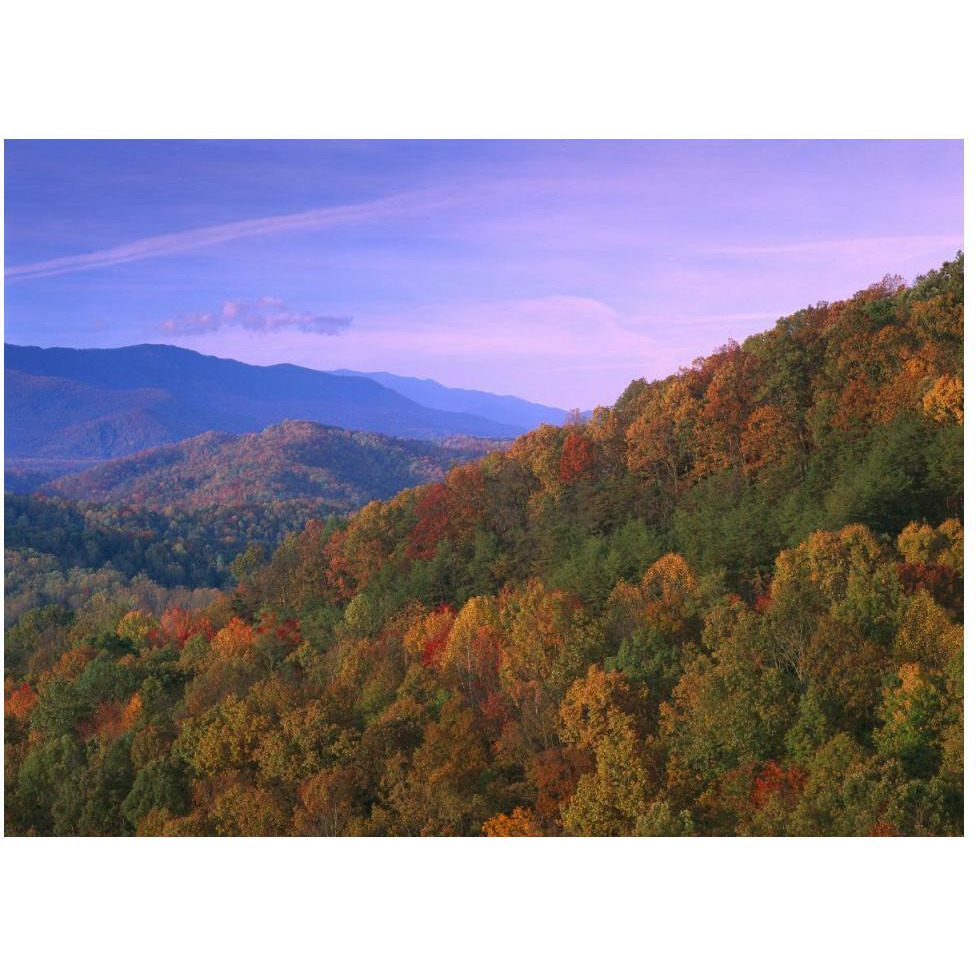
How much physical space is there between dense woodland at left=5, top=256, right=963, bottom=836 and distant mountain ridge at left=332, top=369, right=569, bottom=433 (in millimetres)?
289

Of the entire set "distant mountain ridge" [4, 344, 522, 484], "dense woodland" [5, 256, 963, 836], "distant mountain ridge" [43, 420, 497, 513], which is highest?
"distant mountain ridge" [4, 344, 522, 484]

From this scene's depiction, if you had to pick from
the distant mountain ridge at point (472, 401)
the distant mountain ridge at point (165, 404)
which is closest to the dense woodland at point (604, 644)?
the distant mountain ridge at point (472, 401)

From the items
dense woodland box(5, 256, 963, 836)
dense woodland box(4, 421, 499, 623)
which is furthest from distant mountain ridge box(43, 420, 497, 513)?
dense woodland box(5, 256, 963, 836)

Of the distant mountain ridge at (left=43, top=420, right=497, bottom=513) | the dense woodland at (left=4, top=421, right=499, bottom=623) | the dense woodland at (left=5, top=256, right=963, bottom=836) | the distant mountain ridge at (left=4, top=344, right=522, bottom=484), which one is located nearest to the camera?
the dense woodland at (left=5, top=256, right=963, bottom=836)

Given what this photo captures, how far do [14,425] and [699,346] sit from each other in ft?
29.8

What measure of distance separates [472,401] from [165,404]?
4.55 meters

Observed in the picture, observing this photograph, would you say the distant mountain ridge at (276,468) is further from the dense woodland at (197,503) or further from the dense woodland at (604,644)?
the dense woodland at (604,644)

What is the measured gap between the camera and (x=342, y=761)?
1022 centimetres

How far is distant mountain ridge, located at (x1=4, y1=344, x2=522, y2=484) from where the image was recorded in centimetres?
1351

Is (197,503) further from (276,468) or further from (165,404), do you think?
(165,404)

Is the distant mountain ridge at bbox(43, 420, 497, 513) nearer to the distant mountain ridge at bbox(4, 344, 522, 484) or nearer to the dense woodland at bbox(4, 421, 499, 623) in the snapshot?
the dense woodland at bbox(4, 421, 499, 623)

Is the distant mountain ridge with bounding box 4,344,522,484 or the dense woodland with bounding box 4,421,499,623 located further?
the dense woodland with bounding box 4,421,499,623

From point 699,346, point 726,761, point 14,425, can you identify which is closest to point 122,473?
point 14,425

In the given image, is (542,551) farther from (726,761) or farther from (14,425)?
(14,425)
